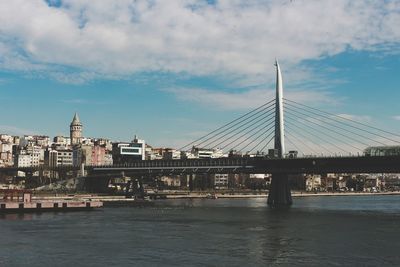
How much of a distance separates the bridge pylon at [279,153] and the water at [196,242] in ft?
123

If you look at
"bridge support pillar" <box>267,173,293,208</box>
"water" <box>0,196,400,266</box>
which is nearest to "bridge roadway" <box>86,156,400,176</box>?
"bridge support pillar" <box>267,173,293,208</box>

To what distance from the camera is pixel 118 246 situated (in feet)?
153

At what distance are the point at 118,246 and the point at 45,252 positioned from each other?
20.3 ft

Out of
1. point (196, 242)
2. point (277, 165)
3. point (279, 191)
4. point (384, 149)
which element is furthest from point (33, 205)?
point (384, 149)

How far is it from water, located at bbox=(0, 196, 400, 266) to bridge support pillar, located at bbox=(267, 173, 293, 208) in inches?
1663

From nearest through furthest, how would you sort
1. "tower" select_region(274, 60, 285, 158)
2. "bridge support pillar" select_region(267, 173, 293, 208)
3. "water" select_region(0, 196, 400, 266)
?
"water" select_region(0, 196, 400, 266) < "tower" select_region(274, 60, 285, 158) < "bridge support pillar" select_region(267, 173, 293, 208)

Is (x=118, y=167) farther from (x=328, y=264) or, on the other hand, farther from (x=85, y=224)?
(x=328, y=264)

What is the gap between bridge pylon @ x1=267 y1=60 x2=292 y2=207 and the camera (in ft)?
355

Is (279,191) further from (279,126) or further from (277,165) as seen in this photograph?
(279,126)

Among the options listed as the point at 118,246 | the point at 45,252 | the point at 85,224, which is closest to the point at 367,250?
the point at 118,246

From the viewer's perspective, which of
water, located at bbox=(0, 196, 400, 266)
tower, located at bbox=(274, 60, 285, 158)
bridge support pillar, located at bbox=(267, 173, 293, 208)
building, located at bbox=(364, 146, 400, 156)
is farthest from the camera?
bridge support pillar, located at bbox=(267, 173, 293, 208)

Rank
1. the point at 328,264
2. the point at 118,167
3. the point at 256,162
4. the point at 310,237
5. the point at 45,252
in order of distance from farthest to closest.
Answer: the point at 118,167, the point at 256,162, the point at 310,237, the point at 45,252, the point at 328,264

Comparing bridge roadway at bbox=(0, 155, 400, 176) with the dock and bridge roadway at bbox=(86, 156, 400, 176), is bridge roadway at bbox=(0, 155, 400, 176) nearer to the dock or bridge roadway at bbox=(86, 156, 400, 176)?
bridge roadway at bbox=(86, 156, 400, 176)

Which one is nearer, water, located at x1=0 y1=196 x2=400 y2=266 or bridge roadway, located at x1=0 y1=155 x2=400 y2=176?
water, located at x1=0 y1=196 x2=400 y2=266
